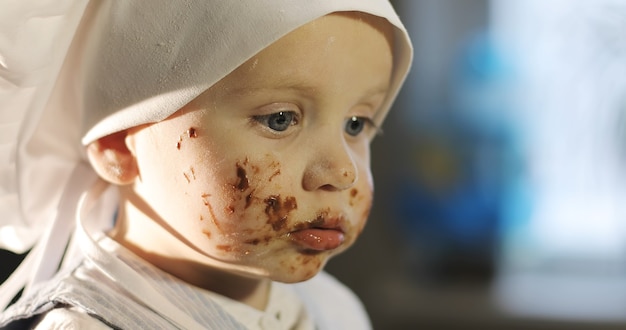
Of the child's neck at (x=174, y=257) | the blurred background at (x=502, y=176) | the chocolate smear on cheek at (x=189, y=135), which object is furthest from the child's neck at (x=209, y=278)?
the blurred background at (x=502, y=176)

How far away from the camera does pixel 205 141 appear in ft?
1.95

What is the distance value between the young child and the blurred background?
4.11 ft

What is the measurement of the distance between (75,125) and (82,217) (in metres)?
0.08

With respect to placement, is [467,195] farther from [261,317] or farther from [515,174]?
[261,317]

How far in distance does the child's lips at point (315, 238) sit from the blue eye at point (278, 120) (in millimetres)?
77

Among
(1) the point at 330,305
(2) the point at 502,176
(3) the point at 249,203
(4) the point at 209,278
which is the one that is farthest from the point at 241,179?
(2) the point at 502,176

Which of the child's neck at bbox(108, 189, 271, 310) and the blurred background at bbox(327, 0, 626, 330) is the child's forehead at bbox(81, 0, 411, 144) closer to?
the child's neck at bbox(108, 189, 271, 310)

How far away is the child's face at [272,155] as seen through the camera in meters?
0.59

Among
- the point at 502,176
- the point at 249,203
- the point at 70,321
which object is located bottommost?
the point at 70,321

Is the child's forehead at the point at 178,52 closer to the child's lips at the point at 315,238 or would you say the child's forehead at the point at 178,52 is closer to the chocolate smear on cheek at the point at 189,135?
the chocolate smear on cheek at the point at 189,135

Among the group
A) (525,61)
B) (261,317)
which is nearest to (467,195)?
(525,61)

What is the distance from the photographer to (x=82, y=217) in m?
0.69

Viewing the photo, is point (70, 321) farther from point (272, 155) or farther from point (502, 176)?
point (502, 176)

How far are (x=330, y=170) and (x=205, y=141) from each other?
9cm
